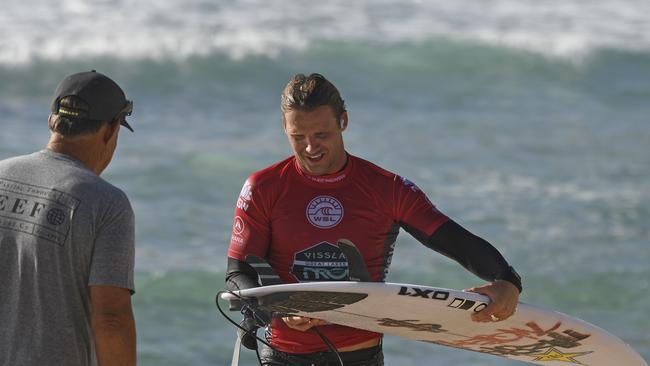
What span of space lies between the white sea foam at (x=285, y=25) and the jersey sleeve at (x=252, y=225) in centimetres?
1309

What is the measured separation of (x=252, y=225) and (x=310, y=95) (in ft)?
1.48

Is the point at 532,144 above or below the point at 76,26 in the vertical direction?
below

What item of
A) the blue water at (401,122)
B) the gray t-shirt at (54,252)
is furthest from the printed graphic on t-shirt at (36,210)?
the blue water at (401,122)

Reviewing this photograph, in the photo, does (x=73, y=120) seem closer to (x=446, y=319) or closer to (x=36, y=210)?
(x=36, y=210)

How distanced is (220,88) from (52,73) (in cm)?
233

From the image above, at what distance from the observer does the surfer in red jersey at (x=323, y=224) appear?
3.73 meters

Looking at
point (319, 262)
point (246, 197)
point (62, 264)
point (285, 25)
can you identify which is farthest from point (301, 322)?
point (285, 25)

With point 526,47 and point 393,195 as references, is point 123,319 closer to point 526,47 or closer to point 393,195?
point 393,195

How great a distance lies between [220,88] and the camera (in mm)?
15703

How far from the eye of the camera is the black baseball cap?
10.8 feet

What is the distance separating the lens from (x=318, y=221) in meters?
3.77

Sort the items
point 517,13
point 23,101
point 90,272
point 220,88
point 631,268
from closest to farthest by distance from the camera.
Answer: point 90,272 → point 631,268 → point 23,101 → point 220,88 → point 517,13

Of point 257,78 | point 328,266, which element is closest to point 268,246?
point 328,266

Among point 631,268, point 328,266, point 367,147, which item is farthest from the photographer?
point 367,147
